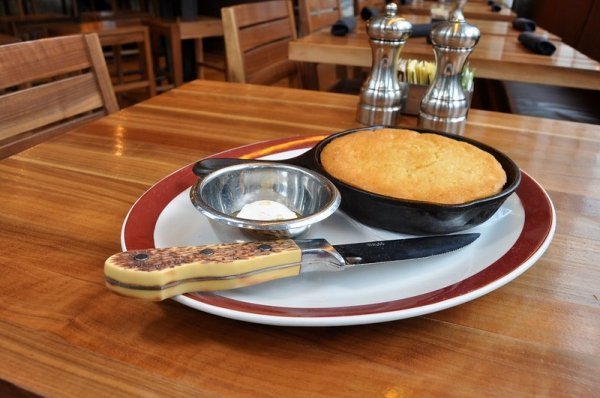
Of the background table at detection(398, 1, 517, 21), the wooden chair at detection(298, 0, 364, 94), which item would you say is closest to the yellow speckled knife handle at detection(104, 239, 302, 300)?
the wooden chair at detection(298, 0, 364, 94)

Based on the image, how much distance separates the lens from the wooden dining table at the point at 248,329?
375 millimetres

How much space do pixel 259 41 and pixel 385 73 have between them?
0.74m

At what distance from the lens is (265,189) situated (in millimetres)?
617

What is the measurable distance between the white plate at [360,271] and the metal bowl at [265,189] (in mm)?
33

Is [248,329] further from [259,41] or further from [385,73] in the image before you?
[259,41]

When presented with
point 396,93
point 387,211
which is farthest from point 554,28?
point 387,211

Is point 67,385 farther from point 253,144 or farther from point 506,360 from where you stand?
point 253,144

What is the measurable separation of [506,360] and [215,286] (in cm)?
25

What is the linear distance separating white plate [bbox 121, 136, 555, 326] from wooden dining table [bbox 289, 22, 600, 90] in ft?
3.23

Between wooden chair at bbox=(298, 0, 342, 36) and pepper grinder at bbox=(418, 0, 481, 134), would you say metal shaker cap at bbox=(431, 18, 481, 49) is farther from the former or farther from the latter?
wooden chair at bbox=(298, 0, 342, 36)

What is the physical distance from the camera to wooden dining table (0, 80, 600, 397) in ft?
1.23

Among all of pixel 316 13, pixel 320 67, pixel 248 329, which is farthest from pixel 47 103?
pixel 316 13

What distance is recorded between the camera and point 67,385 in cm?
36

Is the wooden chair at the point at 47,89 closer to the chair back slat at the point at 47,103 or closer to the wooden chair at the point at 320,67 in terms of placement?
the chair back slat at the point at 47,103
